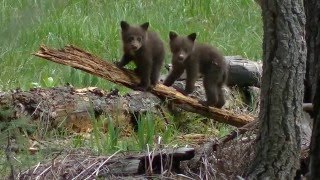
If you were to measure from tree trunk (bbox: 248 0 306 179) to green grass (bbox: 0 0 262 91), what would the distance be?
4.36 metres

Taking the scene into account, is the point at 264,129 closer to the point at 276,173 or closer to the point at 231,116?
the point at 276,173

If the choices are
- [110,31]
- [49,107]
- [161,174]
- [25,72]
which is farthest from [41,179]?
[110,31]

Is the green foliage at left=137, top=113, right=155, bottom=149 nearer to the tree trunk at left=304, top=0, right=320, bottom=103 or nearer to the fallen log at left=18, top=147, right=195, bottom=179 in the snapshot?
the fallen log at left=18, top=147, right=195, bottom=179

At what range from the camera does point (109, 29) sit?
45.3ft

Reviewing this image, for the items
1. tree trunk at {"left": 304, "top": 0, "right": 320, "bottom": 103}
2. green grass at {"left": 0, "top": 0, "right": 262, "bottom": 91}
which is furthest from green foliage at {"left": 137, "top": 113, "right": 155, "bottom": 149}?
green grass at {"left": 0, "top": 0, "right": 262, "bottom": 91}

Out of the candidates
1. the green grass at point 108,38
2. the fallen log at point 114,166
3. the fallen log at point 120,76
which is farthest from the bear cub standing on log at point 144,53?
the fallen log at point 114,166

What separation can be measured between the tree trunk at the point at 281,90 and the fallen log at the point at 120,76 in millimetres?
1960

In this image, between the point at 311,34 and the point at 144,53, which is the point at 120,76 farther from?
the point at 311,34

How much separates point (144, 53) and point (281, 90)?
2966 mm

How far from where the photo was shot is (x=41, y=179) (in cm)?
684

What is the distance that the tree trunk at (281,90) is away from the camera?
611 cm

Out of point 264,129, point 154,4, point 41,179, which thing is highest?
point 154,4

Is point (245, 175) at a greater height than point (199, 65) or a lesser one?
lesser

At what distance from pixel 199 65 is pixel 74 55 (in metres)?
1.56
